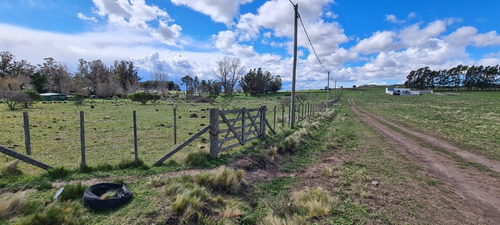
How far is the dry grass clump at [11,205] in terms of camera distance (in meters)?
3.49

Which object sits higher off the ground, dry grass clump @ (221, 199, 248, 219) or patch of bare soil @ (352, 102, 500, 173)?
dry grass clump @ (221, 199, 248, 219)

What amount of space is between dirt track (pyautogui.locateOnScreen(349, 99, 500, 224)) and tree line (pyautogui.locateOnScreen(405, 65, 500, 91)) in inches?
5777

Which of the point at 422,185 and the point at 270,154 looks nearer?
the point at 422,185

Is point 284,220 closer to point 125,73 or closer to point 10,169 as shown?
point 10,169

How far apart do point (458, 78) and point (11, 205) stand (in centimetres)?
16709

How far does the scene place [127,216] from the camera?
3.76m

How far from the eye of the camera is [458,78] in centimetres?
12250

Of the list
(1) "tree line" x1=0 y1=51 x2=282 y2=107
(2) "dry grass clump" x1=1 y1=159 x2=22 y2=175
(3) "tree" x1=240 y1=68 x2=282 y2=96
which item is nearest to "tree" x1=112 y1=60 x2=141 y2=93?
(1) "tree line" x1=0 y1=51 x2=282 y2=107

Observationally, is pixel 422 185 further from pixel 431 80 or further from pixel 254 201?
pixel 431 80

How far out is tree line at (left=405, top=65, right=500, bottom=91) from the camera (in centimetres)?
11081

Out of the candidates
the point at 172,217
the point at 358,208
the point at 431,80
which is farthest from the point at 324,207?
the point at 431,80

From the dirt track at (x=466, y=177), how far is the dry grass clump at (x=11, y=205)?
7859 mm

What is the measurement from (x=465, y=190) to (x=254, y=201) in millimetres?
5170

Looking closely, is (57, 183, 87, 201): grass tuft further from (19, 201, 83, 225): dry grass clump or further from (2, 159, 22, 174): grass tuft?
(2, 159, 22, 174): grass tuft
